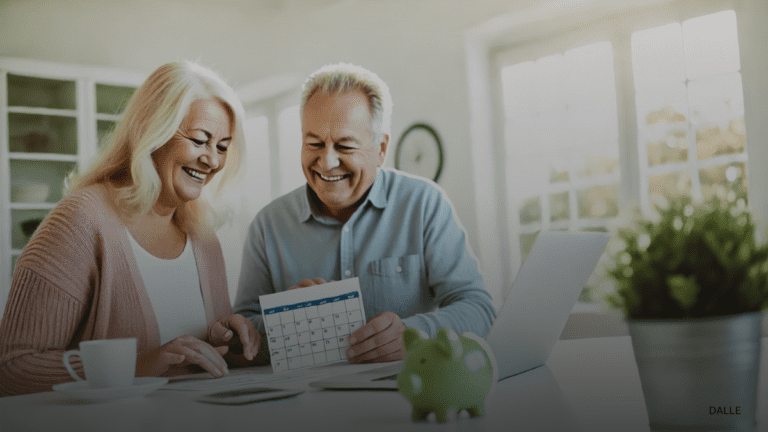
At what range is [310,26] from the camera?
423 cm

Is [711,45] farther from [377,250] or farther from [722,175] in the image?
[377,250]

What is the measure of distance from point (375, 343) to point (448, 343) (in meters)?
0.56

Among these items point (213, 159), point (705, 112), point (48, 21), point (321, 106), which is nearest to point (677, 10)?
point (705, 112)

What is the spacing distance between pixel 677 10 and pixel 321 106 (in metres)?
1.97

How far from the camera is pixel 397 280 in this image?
63.6 inches

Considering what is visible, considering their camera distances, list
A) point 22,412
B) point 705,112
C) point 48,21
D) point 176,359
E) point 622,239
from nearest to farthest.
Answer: point 622,239, point 22,412, point 176,359, point 705,112, point 48,21

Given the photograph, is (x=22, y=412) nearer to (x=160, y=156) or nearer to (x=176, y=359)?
(x=176, y=359)

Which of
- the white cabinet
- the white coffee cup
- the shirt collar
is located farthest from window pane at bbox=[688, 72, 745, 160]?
the white cabinet

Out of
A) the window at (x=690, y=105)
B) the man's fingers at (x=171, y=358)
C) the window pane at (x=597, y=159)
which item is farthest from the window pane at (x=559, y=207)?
the man's fingers at (x=171, y=358)

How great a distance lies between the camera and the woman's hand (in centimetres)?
103

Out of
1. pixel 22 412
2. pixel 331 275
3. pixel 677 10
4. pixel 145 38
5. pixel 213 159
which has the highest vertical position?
pixel 145 38

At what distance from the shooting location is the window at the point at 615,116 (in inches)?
108

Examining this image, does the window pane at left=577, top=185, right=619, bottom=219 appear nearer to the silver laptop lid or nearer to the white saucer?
the silver laptop lid

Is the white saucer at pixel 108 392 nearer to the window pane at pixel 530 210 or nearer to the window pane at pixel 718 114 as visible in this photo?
the window pane at pixel 718 114
